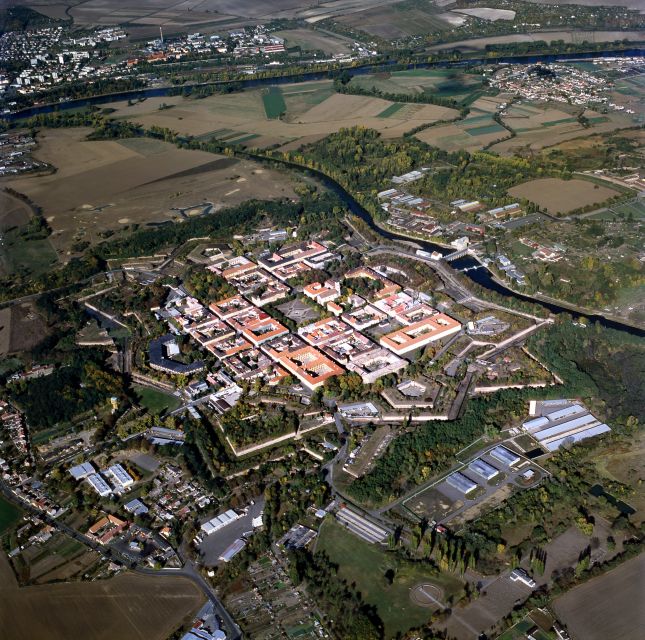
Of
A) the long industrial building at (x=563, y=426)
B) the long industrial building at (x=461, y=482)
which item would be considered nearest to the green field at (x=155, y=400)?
the long industrial building at (x=461, y=482)

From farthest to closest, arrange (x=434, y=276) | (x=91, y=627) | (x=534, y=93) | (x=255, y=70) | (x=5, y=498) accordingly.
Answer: (x=255, y=70), (x=534, y=93), (x=434, y=276), (x=5, y=498), (x=91, y=627)

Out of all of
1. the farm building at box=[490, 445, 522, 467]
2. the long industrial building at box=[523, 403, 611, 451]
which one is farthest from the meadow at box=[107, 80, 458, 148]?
the farm building at box=[490, 445, 522, 467]

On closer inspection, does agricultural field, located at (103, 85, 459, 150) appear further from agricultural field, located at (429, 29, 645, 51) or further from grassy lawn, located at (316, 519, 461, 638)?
grassy lawn, located at (316, 519, 461, 638)

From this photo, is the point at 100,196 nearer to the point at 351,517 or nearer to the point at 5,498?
the point at 5,498

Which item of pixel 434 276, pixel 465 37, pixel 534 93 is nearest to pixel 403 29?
pixel 465 37

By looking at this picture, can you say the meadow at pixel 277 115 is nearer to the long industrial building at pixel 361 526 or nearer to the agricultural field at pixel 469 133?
the agricultural field at pixel 469 133
